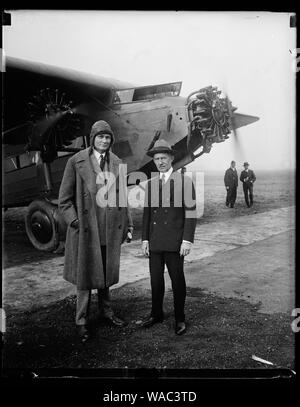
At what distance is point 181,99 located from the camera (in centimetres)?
711

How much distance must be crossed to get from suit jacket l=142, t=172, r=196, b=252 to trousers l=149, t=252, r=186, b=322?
10 centimetres

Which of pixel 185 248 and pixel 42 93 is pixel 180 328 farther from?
pixel 42 93

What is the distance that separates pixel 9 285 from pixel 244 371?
123 inches

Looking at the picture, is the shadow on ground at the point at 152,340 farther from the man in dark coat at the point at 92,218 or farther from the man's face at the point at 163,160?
the man's face at the point at 163,160

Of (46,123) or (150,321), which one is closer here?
(150,321)

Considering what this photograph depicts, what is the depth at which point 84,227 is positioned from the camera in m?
3.39

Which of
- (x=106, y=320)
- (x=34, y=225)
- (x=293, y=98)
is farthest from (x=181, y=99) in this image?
→ (x=106, y=320)

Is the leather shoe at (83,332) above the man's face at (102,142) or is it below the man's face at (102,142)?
below

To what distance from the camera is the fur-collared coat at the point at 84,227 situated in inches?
133

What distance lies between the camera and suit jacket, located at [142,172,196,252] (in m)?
3.50

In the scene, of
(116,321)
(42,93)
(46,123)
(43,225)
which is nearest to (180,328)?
(116,321)

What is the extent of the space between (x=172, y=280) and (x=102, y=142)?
147 cm

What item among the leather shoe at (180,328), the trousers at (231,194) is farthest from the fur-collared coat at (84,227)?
the trousers at (231,194)
